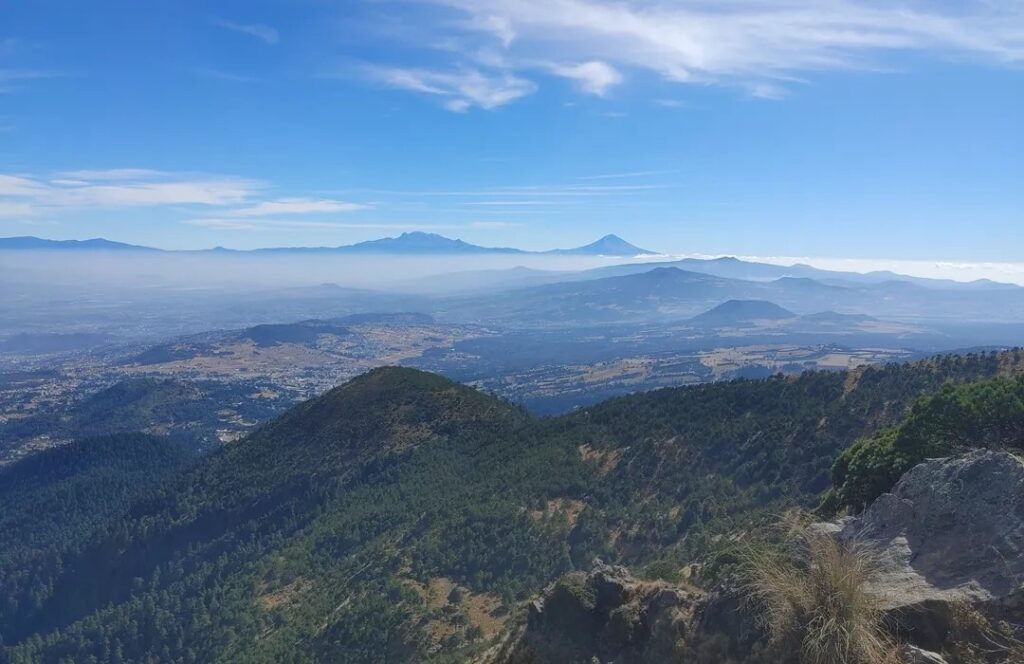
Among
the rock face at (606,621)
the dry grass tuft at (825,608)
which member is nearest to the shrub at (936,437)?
the rock face at (606,621)

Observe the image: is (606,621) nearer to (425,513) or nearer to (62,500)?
(425,513)

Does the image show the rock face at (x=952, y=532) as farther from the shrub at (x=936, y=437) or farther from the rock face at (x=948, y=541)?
the shrub at (x=936, y=437)

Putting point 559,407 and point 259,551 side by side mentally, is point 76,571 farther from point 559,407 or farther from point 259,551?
point 559,407

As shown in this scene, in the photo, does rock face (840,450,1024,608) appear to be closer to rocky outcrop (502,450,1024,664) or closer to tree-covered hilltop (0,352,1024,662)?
rocky outcrop (502,450,1024,664)

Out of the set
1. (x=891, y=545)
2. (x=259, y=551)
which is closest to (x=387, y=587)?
(x=259, y=551)

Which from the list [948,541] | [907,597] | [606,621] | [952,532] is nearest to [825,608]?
[907,597]
